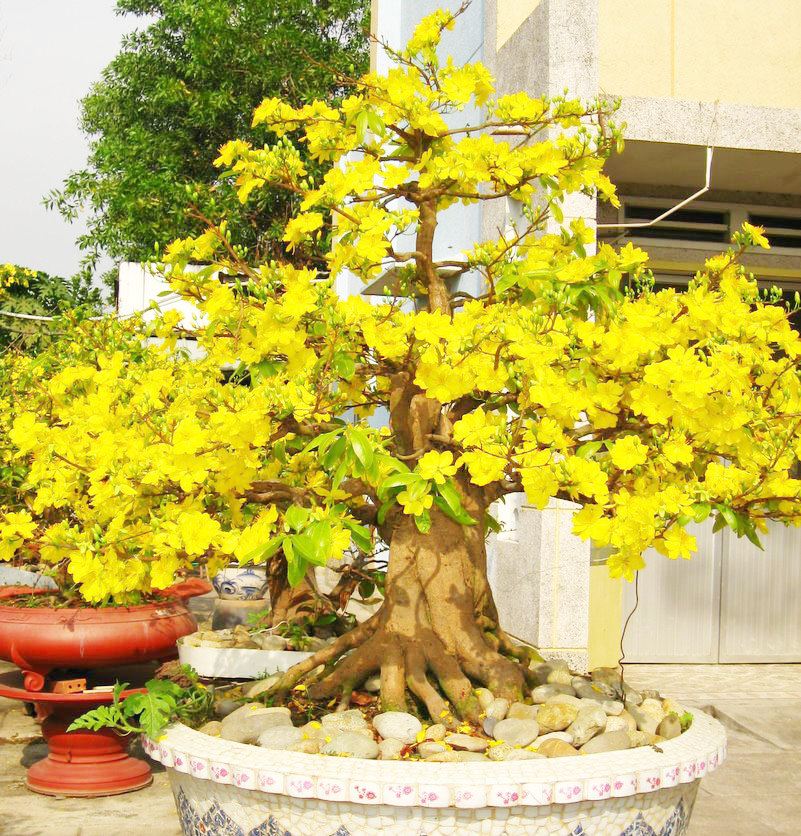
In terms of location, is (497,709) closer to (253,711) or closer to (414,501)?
(253,711)

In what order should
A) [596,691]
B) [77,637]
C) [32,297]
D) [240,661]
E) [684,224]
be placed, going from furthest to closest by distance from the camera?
1. [32,297]
2. [684,224]
3. [77,637]
4. [240,661]
5. [596,691]

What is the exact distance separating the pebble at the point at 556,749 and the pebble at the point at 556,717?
0.49ft

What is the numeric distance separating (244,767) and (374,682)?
2.53 ft

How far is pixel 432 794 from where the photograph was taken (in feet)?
7.04

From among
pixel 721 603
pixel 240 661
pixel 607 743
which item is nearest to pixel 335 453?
pixel 607 743

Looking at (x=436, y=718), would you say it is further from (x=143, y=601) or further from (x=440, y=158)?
(x=143, y=601)

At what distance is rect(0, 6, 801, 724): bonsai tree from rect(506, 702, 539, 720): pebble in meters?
0.10

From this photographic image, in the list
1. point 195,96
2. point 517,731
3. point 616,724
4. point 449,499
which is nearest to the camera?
point 449,499

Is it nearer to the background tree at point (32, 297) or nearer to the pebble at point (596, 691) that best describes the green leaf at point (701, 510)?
the pebble at point (596, 691)

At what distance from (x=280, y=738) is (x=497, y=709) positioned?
596mm

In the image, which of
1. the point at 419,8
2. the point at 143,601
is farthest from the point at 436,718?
the point at 419,8

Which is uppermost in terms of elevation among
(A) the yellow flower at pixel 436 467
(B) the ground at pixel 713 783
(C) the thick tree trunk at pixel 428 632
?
(A) the yellow flower at pixel 436 467

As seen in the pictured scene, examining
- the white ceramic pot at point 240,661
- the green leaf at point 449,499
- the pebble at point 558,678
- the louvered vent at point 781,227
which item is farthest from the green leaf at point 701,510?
the louvered vent at point 781,227

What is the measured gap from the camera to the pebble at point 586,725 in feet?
8.39
